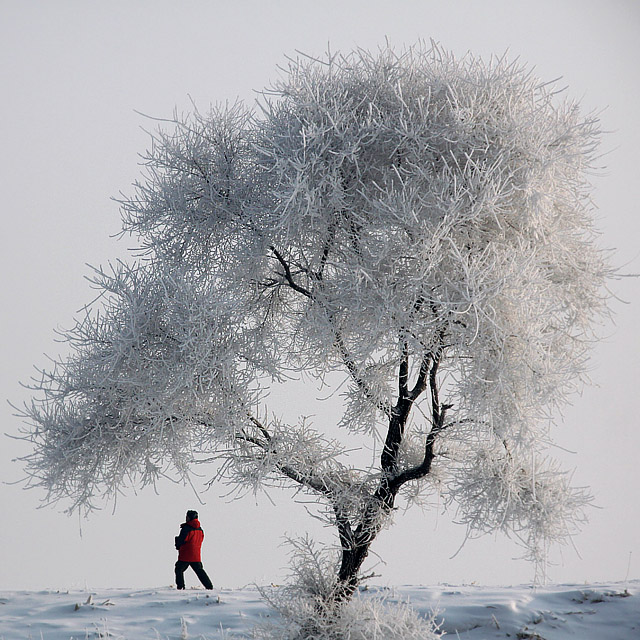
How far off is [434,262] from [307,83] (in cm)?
162

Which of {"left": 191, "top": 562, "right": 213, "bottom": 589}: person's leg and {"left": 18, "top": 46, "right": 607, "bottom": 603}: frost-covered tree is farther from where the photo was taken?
{"left": 191, "top": 562, "right": 213, "bottom": 589}: person's leg

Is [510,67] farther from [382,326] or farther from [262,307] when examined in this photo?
[262,307]

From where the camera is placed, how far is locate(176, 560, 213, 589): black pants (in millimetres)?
7840

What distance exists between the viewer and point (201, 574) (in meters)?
7.85

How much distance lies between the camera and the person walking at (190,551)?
25.5ft

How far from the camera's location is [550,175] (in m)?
4.61

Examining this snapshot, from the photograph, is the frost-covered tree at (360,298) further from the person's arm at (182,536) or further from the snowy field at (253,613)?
the person's arm at (182,536)

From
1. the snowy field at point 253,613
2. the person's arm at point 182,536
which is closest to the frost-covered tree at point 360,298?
the snowy field at point 253,613

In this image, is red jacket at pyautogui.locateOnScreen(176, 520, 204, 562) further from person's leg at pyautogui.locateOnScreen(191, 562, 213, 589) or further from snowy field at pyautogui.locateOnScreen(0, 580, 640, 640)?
snowy field at pyautogui.locateOnScreen(0, 580, 640, 640)

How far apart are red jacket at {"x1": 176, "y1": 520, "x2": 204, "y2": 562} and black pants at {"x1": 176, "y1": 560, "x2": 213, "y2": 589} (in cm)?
7

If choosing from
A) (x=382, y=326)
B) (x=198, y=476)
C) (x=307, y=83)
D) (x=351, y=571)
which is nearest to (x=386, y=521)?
(x=351, y=571)

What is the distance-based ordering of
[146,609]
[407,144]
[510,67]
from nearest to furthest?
[407,144] → [510,67] → [146,609]

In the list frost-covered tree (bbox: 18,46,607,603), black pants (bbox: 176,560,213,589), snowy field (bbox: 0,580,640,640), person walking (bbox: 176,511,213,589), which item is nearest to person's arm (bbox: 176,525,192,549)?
person walking (bbox: 176,511,213,589)

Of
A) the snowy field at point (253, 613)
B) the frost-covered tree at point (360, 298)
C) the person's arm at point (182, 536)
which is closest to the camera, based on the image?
the frost-covered tree at point (360, 298)
